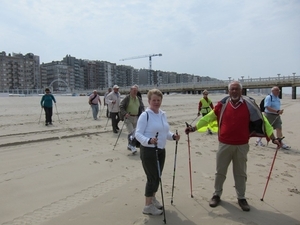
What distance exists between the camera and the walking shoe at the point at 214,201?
12.5ft

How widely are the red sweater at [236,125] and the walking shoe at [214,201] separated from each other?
0.89 metres

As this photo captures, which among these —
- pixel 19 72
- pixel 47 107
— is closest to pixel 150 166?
pixel 47 107

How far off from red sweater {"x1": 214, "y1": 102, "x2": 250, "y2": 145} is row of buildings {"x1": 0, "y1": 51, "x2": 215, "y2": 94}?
9393 cm

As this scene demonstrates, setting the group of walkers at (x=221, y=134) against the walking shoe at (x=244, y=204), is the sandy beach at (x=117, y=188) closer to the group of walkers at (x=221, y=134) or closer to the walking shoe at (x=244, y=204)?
the walking shoe at (x=244, y=204)

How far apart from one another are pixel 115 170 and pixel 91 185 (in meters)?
0.91

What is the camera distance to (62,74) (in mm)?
135125

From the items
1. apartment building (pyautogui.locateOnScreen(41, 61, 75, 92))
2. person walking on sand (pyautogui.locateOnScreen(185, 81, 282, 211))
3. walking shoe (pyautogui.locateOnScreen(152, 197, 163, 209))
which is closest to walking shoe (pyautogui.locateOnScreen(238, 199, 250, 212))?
person walking on sand (pyautogui.locateOnScreen(185, 81, 282, 211))

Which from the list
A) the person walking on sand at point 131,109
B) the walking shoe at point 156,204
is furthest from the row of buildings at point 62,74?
the walking shoe at point 156,204

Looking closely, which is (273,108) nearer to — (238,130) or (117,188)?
(238,130)

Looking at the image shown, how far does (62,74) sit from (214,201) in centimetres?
14125

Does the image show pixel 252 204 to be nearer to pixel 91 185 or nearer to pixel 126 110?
pixel 91 185

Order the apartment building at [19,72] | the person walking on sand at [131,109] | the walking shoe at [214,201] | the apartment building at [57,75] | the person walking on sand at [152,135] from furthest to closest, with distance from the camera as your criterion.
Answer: the apartment building at [57,75], the apartment building at [19,72], the person walking on sand at [131,109], the walking shoe at [214,201], the person walking on sand at [152,135]

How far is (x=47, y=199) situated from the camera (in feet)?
13.1

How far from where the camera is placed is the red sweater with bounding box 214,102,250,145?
3654 millimetres
